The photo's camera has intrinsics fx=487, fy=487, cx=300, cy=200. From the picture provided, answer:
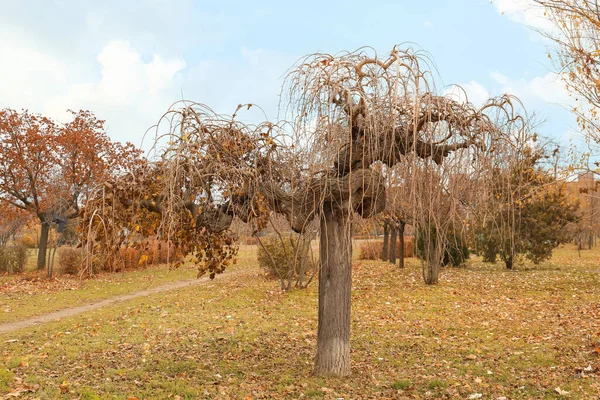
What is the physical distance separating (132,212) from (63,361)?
8.87ft

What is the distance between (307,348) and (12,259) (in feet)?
58.1

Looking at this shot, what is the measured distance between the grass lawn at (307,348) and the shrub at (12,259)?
10609mm

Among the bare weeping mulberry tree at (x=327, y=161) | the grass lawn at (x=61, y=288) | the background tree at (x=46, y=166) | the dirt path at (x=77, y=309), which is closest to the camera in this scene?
the bare weeping mulberry tree at (x=327, y=161)

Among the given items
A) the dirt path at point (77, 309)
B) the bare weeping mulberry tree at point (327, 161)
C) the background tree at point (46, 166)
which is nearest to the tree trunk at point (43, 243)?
the background tree at point (46, 166)

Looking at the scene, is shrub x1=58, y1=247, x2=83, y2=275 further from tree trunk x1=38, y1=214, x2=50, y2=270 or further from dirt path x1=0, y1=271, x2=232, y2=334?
dirt path x1=0, y1=271, x2=232, y2=334

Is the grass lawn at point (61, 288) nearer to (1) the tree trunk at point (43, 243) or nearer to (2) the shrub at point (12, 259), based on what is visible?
(1) the tree trunk at point (43, 243)

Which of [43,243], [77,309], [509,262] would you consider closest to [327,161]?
[77,309]

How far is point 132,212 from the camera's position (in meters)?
5.86

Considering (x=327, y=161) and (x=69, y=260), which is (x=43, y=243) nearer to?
(x=69, y=260)

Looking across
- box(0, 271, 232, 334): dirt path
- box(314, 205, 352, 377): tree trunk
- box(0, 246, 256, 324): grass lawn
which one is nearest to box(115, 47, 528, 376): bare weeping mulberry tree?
box(314, 205, 352, 377): tree trunk

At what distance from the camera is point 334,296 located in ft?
19.6

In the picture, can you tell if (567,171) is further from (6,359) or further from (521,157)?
(6,359)

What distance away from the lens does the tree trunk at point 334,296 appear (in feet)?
19.4

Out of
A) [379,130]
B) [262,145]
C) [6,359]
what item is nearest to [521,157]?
[379,130]
